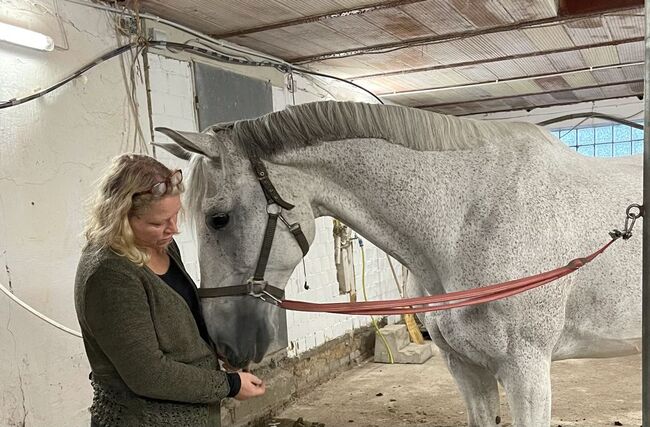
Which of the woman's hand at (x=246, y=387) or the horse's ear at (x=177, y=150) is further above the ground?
the horse's ear at (x=177, y=150)

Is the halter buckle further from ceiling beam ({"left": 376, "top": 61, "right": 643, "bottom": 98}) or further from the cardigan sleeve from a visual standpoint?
ceiling beam ({"left": 376, "top": 61, "right": 643, "bottom": 98})

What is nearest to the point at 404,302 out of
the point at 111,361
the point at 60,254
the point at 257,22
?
the point at 111,361

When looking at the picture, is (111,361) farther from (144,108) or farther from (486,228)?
(144,108)

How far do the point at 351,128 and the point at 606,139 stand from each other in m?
5.77

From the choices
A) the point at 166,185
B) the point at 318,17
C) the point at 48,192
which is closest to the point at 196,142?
the point at 166,185

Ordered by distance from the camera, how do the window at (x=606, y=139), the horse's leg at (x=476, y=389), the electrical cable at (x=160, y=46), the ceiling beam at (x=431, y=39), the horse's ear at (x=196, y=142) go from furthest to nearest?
1. the window at (x=606, y=139)
2. the ceiling beam at (x=431, y=39)
3. the electrical cable at (x=160, y=46)
4. the horse's leg at (x=476, y=389)
5. the horse's ear at (x=196, y=142)

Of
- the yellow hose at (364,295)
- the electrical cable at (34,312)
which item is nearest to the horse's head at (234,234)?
the electrical cable at (34,312)

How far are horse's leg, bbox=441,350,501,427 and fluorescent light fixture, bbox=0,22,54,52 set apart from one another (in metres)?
1.98

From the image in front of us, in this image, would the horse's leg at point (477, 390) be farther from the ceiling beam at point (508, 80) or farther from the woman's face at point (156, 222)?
the ceiling beam at point (508, 80)

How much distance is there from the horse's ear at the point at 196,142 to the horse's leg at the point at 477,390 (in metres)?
1.08

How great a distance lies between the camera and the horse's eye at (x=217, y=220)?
5.07ft

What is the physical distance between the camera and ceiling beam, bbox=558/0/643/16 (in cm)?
284

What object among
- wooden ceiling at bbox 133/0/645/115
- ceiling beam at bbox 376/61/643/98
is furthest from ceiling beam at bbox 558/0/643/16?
ceiling beam at bbox 376/61/643/98

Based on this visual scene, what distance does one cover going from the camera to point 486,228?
1623 millimetres
